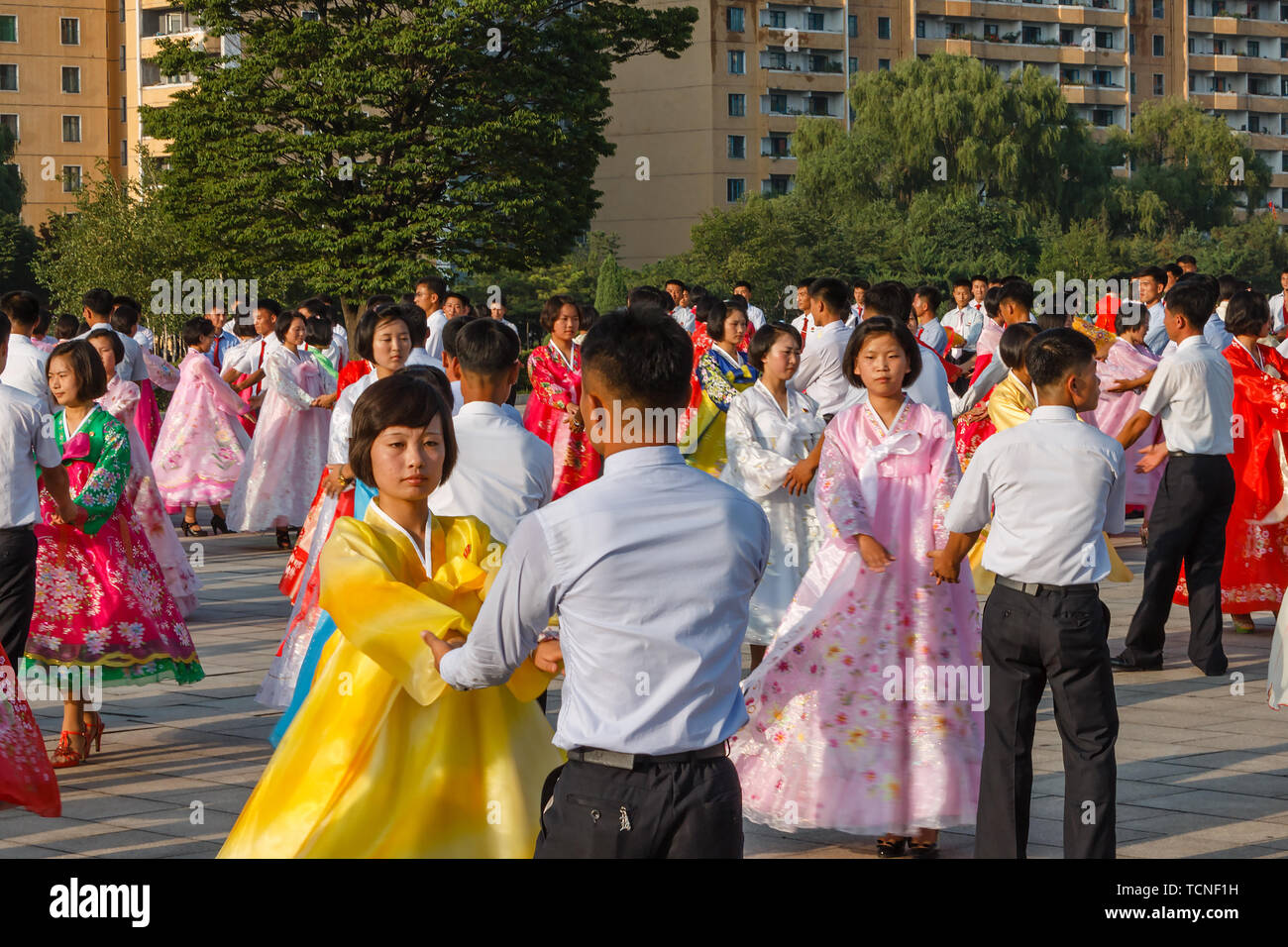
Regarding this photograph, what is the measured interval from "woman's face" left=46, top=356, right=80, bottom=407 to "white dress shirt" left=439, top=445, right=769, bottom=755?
179 inches

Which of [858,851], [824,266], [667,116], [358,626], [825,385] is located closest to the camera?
[358,626]

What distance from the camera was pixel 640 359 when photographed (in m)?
3.27

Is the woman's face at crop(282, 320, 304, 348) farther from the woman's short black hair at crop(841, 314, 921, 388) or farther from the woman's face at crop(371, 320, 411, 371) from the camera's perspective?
the woman's short black hair at crop(841, 314, 921, 388)

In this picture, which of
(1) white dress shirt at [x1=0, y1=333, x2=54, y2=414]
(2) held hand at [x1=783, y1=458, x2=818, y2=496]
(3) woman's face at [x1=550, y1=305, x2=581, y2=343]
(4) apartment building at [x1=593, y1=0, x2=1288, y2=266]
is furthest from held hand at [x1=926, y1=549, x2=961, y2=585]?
(4) apartment building at [x1=593, y1=0, x2=1288, y2=266]

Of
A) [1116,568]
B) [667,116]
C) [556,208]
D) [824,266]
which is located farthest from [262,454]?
[667,116]

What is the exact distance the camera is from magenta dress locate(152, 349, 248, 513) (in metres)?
15.3

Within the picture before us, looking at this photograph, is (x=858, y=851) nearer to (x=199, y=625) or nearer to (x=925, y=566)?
(x=925, y=566)

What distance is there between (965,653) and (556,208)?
31306mm

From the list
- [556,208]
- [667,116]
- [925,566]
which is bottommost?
[925,566]

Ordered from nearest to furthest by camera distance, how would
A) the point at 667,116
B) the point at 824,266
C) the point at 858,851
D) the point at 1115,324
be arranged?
the point at 858,851, the point at 1115,324, the point at 824,266, the point at 667,116

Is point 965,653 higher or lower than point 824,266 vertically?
lower

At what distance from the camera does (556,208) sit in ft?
120

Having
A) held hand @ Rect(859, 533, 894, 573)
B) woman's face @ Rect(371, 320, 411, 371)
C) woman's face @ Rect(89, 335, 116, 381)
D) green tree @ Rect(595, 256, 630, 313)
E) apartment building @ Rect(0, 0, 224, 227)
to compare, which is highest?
apartment building @ Rect(0, 0, 224, 227)

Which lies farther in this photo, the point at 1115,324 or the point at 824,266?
the point at 824,266
